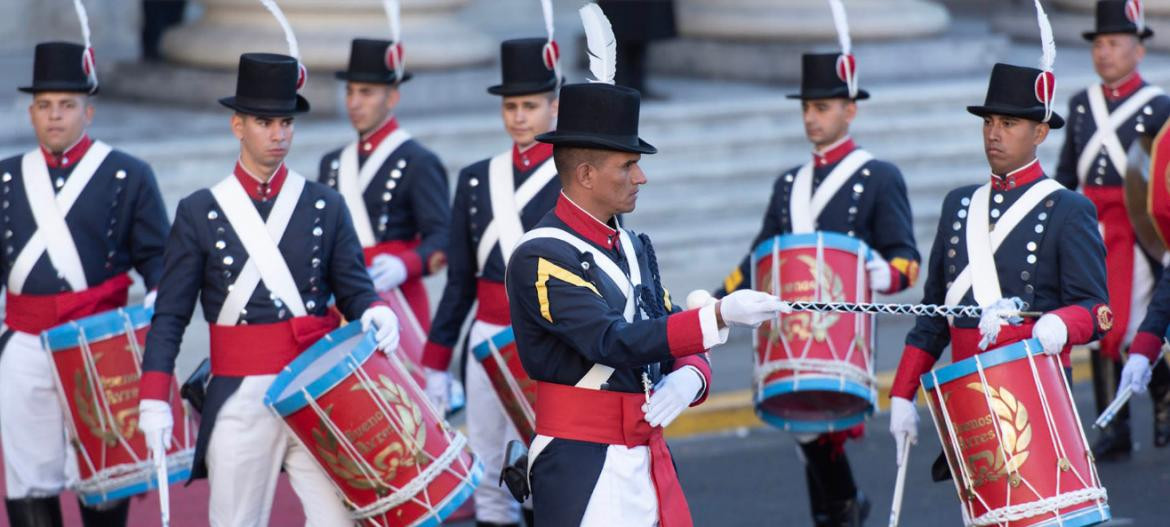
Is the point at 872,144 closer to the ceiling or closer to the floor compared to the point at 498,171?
closer to the floor

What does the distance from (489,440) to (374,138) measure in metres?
1.70

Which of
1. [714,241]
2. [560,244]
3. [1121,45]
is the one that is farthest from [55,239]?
[714,241]

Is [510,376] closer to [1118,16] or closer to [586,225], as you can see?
[586,225]

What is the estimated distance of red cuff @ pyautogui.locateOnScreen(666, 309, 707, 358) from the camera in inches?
194

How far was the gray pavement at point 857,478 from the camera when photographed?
27.1 feet

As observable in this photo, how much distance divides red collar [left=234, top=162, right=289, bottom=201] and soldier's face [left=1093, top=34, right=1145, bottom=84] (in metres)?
4.66

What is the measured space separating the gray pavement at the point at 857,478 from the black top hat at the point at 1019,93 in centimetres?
255

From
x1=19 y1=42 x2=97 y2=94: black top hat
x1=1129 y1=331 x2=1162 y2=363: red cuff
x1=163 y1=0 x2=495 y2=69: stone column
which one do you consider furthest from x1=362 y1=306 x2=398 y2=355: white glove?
x1=163 y1=0 x2=495 y2=69: stone column

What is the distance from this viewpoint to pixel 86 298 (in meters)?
7.05

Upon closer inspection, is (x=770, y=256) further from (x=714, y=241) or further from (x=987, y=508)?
(x=714, y=241)

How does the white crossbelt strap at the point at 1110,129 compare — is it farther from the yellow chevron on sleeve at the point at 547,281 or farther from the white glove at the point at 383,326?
the yellow chevron on sleeve at the point at 547,281

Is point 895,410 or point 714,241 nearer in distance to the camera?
point 895,410

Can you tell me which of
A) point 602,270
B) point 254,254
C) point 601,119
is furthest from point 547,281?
point 254,254

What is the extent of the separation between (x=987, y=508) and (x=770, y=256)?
170 cm
